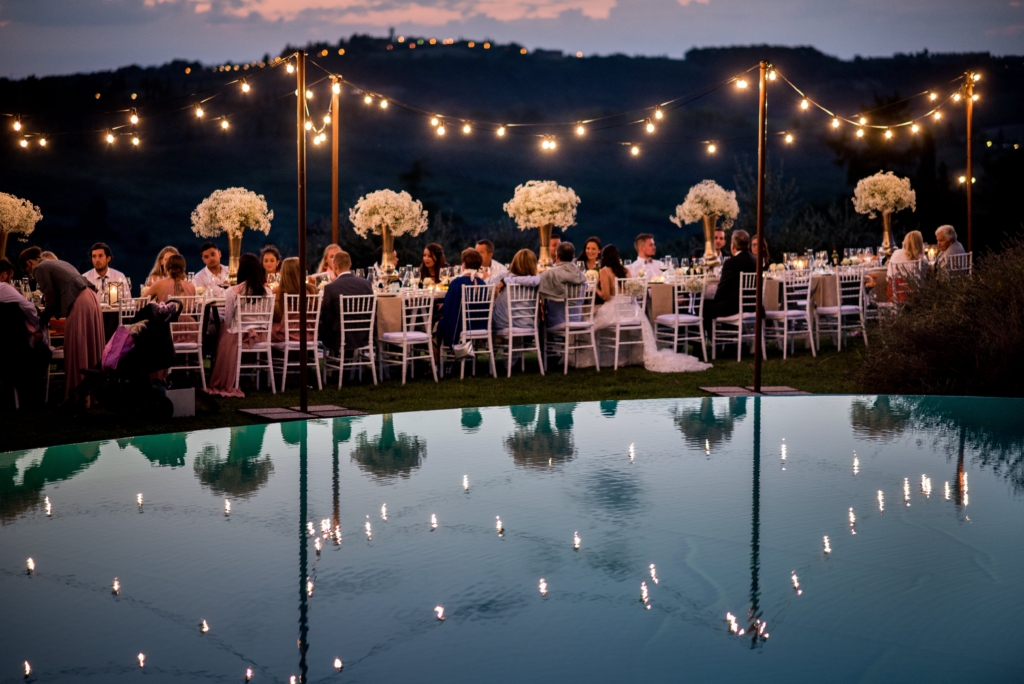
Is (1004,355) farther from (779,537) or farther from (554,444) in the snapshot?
(779,537)

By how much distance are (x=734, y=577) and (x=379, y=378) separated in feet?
21.4

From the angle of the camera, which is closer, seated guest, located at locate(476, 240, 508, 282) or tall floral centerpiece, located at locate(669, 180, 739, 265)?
seated guest, located at locate(476, 240, 508, 282)

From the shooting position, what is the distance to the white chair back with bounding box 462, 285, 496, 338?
33.5 ft

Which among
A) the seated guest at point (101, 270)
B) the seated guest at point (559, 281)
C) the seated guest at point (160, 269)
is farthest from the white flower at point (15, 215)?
the seated guest at point (559, 281)

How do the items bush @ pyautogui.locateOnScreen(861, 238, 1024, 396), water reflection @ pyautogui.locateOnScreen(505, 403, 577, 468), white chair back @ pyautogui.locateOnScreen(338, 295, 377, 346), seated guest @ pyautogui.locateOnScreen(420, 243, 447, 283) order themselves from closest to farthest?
water reflection @ pyautogui.locateOnScreen(505, 403, 577, 468), bush @ pyautogui.locateOnScreen(861, 238, 1024, 396), white chair back @ pyautogui.locateOnScreen(338, 295, 377, 346), seated guest @ pyautogui.locateOnScreen(420, 243, 447, 283)

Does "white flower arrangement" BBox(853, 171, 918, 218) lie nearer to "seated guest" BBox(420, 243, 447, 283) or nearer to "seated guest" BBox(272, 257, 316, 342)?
"seated guest" BBox(420, 243, 447, 283)

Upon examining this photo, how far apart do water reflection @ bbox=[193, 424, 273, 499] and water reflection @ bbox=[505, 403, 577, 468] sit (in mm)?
1482

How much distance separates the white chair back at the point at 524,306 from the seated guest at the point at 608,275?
29.3 inches

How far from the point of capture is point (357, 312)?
9.80m

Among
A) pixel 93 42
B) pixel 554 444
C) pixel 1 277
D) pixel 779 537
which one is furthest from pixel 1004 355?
pixel 93 42

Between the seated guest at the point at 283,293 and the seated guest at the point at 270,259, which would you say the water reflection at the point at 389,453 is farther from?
the seated guest at the point at 270,259

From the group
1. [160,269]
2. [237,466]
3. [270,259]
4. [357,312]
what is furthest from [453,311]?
[237,466]

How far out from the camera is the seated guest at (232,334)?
30.5 ft

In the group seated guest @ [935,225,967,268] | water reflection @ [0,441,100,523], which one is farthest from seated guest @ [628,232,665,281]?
water reflection @ [0,441,100,523]
